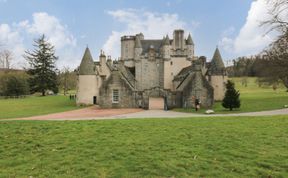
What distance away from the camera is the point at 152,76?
53.8 meters

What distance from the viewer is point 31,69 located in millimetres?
77375

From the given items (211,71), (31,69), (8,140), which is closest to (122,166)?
(8,140)

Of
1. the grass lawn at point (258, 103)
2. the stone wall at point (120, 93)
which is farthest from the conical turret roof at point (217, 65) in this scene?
the stone wall at point (120, 93)

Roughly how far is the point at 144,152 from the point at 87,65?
38720 mm

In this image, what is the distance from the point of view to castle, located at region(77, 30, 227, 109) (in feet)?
130

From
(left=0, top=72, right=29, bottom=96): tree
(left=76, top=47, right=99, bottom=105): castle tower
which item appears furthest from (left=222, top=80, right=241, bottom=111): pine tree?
(left=0, top=72, right=29, bottom=96): tree

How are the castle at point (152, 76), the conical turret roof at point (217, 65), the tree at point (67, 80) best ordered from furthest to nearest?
the tree at point (67, 80) < the conical turret roof at point (217, 65) < the castle at point (152, 76)

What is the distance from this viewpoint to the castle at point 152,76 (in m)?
39.8

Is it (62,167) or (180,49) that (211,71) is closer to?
(180,49)

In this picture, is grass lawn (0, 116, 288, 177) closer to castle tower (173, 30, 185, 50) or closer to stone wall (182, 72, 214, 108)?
stone wall (182, 72, 214, 108)

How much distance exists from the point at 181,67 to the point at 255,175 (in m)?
46.6

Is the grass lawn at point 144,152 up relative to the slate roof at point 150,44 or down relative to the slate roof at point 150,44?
down

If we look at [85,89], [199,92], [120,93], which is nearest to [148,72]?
[85,89]

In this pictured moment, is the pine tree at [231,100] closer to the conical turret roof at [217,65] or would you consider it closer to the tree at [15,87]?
the conical turret roof at [217,65]
